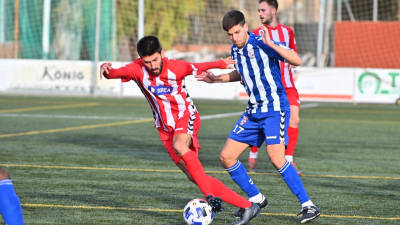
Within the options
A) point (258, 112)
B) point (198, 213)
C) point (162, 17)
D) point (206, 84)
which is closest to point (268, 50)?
point (258, 112)

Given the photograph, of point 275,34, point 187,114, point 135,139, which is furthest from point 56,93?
point 187,114

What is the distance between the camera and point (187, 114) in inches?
276

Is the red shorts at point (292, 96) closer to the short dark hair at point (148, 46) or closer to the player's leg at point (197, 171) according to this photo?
the player's leg at point (197, 171)

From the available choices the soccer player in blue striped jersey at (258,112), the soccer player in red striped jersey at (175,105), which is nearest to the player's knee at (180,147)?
the soccer player in red striped jersey at (175,105)

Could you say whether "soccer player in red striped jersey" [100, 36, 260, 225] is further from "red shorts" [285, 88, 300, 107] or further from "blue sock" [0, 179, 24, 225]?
"red shorts" [285, 88, 300, 107]

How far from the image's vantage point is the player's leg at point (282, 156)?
6805 millimetres

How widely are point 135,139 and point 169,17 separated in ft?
64.1

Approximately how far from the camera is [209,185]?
261 inches

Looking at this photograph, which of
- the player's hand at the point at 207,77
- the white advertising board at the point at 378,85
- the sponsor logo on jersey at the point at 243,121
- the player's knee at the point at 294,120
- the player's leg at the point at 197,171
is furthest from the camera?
the white advertising board at the point at 378,85

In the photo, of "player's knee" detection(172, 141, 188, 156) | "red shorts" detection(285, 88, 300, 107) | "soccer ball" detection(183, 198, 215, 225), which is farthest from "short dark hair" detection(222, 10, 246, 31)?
"red shorts" detection(285, 88, 300, 107)

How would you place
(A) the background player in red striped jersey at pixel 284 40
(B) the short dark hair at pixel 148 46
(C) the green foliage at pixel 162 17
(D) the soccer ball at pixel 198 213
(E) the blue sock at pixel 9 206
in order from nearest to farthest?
(E) the blue sock at pixel 9 206 → (D) the soccer ball at pixel 198 213 → (B) the short dark hair at pixel 148 46 → (A) the background player in red striped jersey at pixel 284 40 → (C) the green foliage at pixel 162 17

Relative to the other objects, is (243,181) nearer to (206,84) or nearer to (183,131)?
(183,131)

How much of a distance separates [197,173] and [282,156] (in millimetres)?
758

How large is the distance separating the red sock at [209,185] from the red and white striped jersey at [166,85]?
39 centimetres
